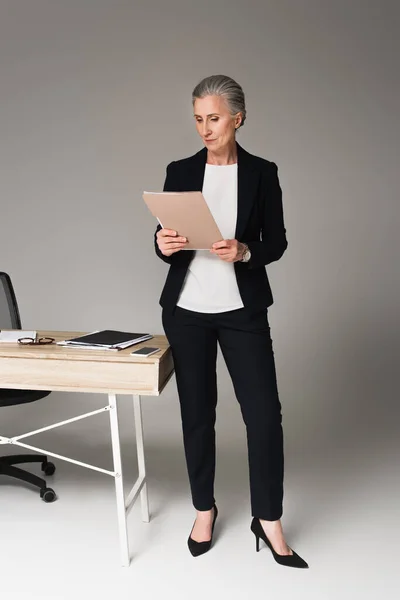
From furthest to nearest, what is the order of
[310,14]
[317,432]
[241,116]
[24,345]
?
[310,14], [317,432], [24,345], [241,116]

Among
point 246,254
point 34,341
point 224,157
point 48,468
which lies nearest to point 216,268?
point 246,254

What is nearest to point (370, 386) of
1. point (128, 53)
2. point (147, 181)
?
point (147, 181)

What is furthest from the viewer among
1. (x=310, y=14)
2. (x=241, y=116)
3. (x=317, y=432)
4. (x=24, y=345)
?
(x=310, y=14)

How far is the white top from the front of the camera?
94.7 inches

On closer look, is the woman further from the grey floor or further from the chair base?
the chair base

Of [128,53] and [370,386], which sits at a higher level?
[128,53]

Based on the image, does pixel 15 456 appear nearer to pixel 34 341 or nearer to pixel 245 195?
pixel 34 341

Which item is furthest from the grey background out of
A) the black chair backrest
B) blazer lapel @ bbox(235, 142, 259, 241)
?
blazer lapel @ bbox(235, 142, 259, 241)

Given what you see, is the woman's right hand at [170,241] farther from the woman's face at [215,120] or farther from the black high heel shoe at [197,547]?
the black high heel shoe at [197,547]

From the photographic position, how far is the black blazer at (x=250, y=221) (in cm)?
240

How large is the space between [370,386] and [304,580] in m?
2.22

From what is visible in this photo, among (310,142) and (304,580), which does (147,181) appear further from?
(304,580)

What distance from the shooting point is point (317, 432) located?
3.82 m

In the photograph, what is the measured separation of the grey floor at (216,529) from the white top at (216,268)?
0.88m
